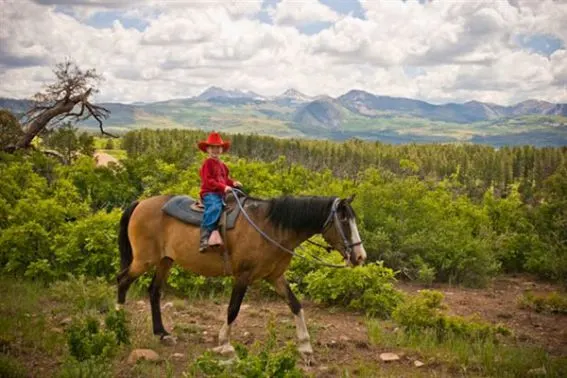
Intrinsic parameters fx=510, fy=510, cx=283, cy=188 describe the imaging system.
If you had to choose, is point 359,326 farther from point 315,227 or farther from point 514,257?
point 514,257

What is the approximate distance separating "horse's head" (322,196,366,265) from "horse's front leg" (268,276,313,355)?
Answer: 1046 mm

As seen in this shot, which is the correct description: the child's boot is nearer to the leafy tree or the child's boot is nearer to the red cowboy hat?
the red cowboy hat

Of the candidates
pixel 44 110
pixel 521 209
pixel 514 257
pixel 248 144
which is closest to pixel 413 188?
pixel 514 257

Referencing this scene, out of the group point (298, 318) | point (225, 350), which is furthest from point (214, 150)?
point (225, 350)

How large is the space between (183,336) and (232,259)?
1716 millimetres

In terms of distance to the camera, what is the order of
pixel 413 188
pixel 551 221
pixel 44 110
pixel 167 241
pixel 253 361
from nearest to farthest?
pixel 253 361
pixel 167 241
pixel 413 188
pixel 551 221
pixel 44 110

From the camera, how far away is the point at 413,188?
16.3m

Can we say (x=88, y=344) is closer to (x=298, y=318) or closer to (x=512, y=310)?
(x=298, y=318)

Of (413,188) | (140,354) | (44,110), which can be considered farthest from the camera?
(44,110)

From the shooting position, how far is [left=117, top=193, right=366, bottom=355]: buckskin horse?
7328 mm

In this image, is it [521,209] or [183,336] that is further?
[521,209]

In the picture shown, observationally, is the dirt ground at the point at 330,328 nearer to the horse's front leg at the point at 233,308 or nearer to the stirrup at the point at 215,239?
the horse's front leg at the point at 233,308

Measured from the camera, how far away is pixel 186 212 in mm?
8039

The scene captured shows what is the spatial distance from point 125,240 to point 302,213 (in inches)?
135
